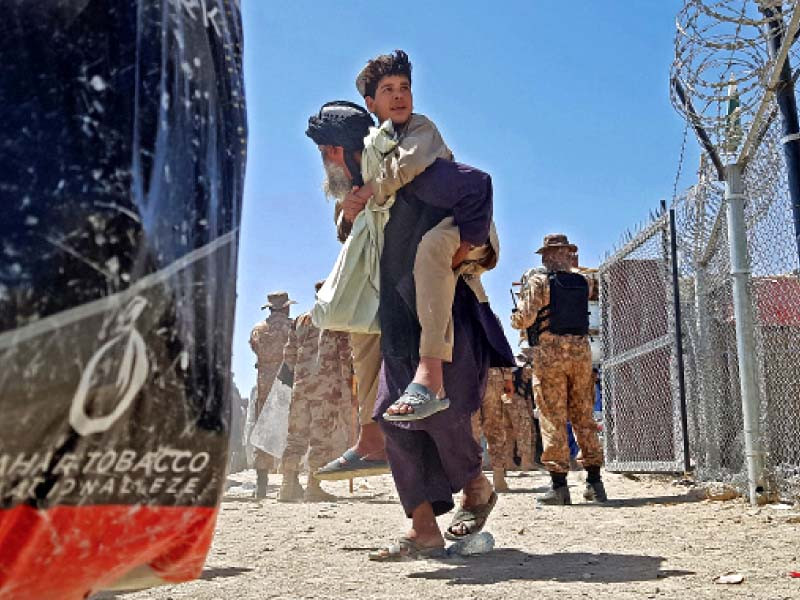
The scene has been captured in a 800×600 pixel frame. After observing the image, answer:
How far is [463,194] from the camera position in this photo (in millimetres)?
3551

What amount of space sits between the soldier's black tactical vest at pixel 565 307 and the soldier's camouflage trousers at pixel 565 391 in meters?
0.08

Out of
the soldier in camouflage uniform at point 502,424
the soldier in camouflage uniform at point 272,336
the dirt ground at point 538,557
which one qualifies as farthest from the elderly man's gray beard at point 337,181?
the soldier in camouflage uniform at point 272,336

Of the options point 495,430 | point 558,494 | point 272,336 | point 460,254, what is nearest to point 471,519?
point 460,254

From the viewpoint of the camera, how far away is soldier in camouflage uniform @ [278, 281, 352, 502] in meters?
8.16

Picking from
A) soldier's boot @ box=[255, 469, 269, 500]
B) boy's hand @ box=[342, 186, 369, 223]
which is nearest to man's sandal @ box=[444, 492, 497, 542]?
boy's hand @ box=[342, 186, 369, 223]

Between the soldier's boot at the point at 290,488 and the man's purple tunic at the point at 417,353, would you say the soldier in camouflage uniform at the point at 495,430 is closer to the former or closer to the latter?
the soldier's boot at the point at 290,488

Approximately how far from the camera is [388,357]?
144 inches

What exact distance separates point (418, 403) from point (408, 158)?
1.01 meters

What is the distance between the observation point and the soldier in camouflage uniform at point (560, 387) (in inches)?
262

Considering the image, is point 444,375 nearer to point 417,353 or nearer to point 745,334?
point 417,353

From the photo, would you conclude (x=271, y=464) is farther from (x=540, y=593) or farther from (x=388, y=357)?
(x=540, y=593)

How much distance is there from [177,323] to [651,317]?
7241mm

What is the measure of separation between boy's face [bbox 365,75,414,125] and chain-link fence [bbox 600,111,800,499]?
2246 millimetres

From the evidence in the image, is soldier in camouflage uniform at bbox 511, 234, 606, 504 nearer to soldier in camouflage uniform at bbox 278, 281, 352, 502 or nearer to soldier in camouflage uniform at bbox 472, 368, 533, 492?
soldier in camouflage uniform at bbox 472, 368, 533, 492
